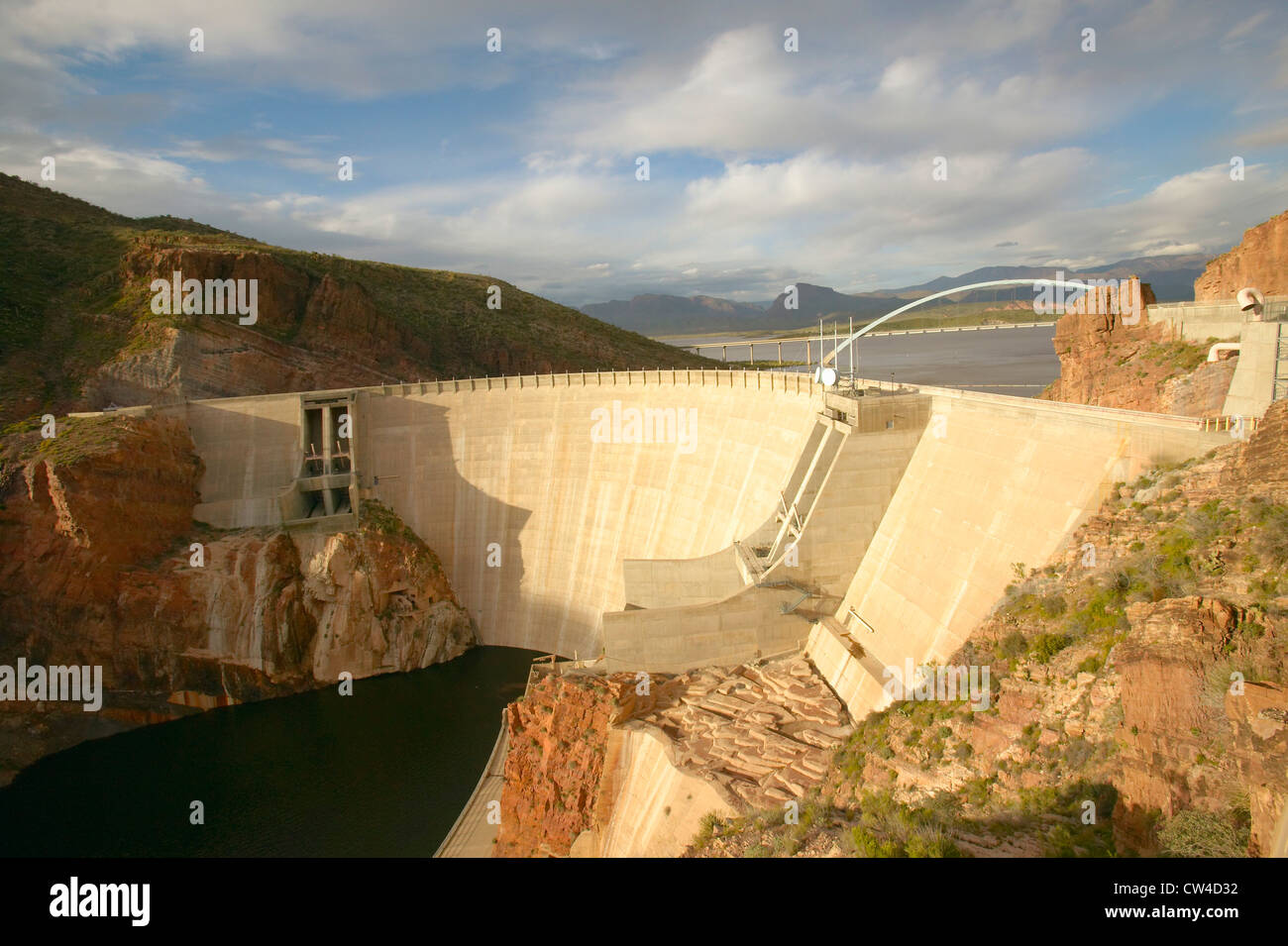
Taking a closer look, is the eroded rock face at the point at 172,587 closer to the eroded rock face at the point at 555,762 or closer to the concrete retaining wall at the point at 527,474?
the concrete retaining wall at the point at 527,474

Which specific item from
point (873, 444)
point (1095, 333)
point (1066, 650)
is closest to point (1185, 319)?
point (1095, 333)

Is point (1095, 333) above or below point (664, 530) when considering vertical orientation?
above

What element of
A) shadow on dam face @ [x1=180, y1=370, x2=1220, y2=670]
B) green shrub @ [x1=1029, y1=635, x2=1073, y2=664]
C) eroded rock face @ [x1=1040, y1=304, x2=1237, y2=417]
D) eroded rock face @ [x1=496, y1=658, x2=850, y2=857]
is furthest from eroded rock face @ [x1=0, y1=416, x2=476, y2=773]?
eroded rock face @ [x1=1040, y1=304, x2=1237, y2=417]

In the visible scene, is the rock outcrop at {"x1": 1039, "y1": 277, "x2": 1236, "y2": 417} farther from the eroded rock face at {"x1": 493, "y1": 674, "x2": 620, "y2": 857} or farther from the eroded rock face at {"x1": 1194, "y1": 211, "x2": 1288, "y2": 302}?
the eroded rock face at {"x1": 493, "y1": 674, "x2": 620, "y2": 857}

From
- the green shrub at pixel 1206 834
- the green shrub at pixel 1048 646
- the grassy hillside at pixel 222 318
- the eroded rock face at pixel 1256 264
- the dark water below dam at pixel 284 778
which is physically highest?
the grassy hillside at pixel 222 318

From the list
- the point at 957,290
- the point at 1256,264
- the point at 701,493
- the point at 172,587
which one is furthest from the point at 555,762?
the point at 1256,264

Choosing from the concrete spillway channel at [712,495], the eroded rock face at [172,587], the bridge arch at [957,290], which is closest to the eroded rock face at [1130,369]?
the bridge arch at [957,290]
